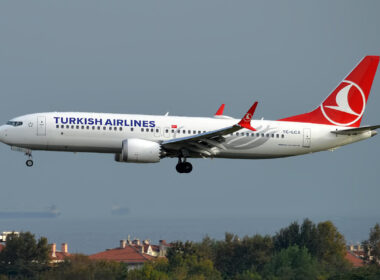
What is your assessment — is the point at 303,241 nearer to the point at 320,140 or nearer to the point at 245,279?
the point at 245,279

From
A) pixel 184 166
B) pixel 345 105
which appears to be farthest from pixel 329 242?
pixel 184 166

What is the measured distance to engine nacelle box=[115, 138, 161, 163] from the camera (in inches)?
2311

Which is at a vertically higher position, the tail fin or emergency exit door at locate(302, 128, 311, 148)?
the tail fin

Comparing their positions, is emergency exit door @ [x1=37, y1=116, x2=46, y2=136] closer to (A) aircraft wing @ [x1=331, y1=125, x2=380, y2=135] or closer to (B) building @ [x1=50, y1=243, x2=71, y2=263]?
(A) aircraft wing @ [x1=331, y1=125, x2=380, y2=135]

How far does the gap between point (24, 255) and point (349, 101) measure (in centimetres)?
5731

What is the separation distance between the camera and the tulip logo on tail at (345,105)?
65.9 m

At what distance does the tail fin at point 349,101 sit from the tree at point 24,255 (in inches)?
1922

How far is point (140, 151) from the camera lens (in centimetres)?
5872

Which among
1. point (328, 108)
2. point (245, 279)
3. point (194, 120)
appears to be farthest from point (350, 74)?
point (245, 279)

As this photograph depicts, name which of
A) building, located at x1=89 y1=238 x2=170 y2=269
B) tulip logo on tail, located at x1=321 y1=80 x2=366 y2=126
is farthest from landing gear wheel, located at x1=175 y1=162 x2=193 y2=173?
building, located at x1=89 y1=238 x2=170 y2=269

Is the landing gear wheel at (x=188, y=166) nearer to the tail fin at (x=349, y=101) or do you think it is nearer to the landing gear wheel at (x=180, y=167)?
the landing gear wheel at (x=180, y=167)

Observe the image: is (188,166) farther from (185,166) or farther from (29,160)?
(29,160)

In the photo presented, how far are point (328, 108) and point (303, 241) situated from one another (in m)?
60.9

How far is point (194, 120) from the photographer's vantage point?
201 feet
